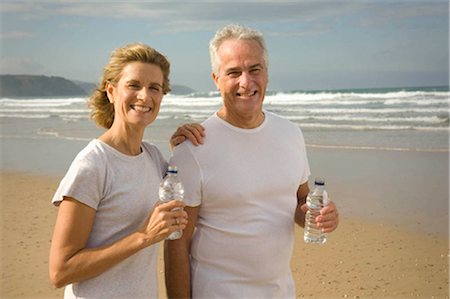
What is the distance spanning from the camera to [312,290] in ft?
19.0

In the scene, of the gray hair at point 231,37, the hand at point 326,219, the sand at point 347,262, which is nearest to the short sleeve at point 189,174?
the gray hair at point 231,37

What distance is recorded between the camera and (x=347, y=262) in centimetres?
646

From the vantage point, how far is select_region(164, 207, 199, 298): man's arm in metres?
2.88

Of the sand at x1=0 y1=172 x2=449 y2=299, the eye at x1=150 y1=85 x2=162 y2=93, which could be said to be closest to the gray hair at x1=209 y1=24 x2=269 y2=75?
the eye at x1=150 y1=85 x2=162 y2=93

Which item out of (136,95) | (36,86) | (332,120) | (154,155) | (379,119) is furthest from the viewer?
(36,86)

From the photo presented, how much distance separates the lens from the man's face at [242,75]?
291 centimetres

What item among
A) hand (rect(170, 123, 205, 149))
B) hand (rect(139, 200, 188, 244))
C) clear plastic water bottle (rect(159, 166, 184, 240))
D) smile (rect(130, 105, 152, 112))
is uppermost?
smile (rect(130, 105, 152, 112))

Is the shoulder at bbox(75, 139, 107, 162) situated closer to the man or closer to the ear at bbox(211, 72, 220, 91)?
the man

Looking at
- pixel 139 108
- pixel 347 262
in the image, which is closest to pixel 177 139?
pixel 139 108

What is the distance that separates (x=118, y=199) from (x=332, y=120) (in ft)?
59.4

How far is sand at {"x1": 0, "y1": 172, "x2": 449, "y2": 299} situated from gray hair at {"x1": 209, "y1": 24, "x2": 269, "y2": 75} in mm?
3461

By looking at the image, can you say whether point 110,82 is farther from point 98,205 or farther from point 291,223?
point 291,223

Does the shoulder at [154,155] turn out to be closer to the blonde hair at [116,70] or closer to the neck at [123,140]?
the neck at [123,140]

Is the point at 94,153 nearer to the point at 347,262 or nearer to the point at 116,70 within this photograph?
the point at 116,70
